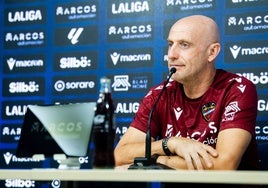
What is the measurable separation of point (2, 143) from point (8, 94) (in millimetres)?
381

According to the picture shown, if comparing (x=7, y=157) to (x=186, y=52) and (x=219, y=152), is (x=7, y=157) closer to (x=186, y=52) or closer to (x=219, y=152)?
(x=186, y=52)

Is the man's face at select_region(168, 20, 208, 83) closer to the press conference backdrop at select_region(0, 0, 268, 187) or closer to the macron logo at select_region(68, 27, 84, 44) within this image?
the press conference backdrop at select_region(0, 0, 268, 187)

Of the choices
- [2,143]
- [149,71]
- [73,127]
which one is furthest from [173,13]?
[73,127]

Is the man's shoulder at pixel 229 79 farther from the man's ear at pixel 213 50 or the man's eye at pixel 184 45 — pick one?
the man's eye at pixel 184 45

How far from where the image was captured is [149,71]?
136 inches

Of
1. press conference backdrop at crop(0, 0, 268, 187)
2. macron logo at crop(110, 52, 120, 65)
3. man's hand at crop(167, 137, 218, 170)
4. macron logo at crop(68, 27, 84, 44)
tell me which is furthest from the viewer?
macron logo at crop(68, 27, 84, 44)

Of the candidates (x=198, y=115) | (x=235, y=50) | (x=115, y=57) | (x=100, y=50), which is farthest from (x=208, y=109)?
(x=100, y=50)

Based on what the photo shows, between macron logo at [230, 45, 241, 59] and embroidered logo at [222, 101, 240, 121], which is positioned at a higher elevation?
macron logo at [230, 45, 241, 59]

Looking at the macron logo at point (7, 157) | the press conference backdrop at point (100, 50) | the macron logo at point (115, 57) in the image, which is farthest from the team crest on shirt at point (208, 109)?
the macron logo at point (7, 157)

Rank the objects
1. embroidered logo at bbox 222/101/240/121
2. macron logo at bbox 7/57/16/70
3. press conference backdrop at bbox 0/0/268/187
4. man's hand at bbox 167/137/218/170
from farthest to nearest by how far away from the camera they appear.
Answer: macron logo at bbox 7/57/16/70 < press conference backdrop at bbox 0/0/268/187 < embroidered logo at bbox 222/101/240/121 < man's hand at bbox 167/137/218/170

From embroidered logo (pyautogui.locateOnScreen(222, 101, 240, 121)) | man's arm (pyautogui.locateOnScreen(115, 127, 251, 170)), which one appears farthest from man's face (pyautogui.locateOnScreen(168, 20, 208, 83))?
man's arm (pyautogui.locateOnScreen(115, 127, 251, 170))

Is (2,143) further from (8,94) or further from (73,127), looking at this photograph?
(73,127)

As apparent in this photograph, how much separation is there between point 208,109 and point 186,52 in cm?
34

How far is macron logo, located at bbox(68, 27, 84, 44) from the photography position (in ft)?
12.2
